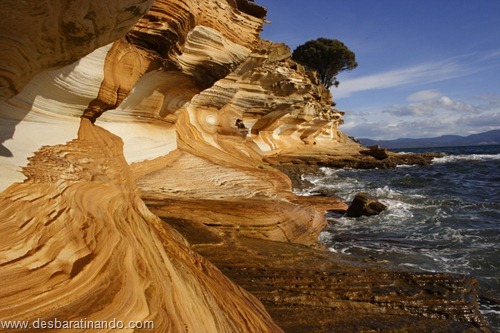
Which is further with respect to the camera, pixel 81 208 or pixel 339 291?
pixel 339 291

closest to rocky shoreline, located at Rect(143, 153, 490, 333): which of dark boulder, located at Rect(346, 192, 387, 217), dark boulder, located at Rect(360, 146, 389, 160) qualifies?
dark boulder, located at Rect(346, 192, 387, 217)

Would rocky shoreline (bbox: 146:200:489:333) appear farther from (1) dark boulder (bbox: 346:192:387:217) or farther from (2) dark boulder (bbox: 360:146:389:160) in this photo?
(2) dark boulder (bbox: 360:146:389:160)

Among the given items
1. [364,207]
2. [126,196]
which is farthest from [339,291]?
[364,207]

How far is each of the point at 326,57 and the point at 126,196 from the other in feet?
130

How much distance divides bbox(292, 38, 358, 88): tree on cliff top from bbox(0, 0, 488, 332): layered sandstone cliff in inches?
1345

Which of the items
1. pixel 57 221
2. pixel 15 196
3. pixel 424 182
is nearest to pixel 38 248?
pixel 57 221

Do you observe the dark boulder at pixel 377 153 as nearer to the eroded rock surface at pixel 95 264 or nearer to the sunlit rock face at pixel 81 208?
the sunlit rock face at pixel 81 208

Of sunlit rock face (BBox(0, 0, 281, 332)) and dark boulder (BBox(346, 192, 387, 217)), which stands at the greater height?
sunlit rock face (BBox(0, 0, 281, 332))

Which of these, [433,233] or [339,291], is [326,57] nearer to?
[433,233]

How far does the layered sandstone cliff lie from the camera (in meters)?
1.87

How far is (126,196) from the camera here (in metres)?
3.20

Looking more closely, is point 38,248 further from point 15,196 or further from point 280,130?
point 280,130

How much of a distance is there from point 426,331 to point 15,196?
295 cm

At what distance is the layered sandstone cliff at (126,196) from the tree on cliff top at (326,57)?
112 feet
